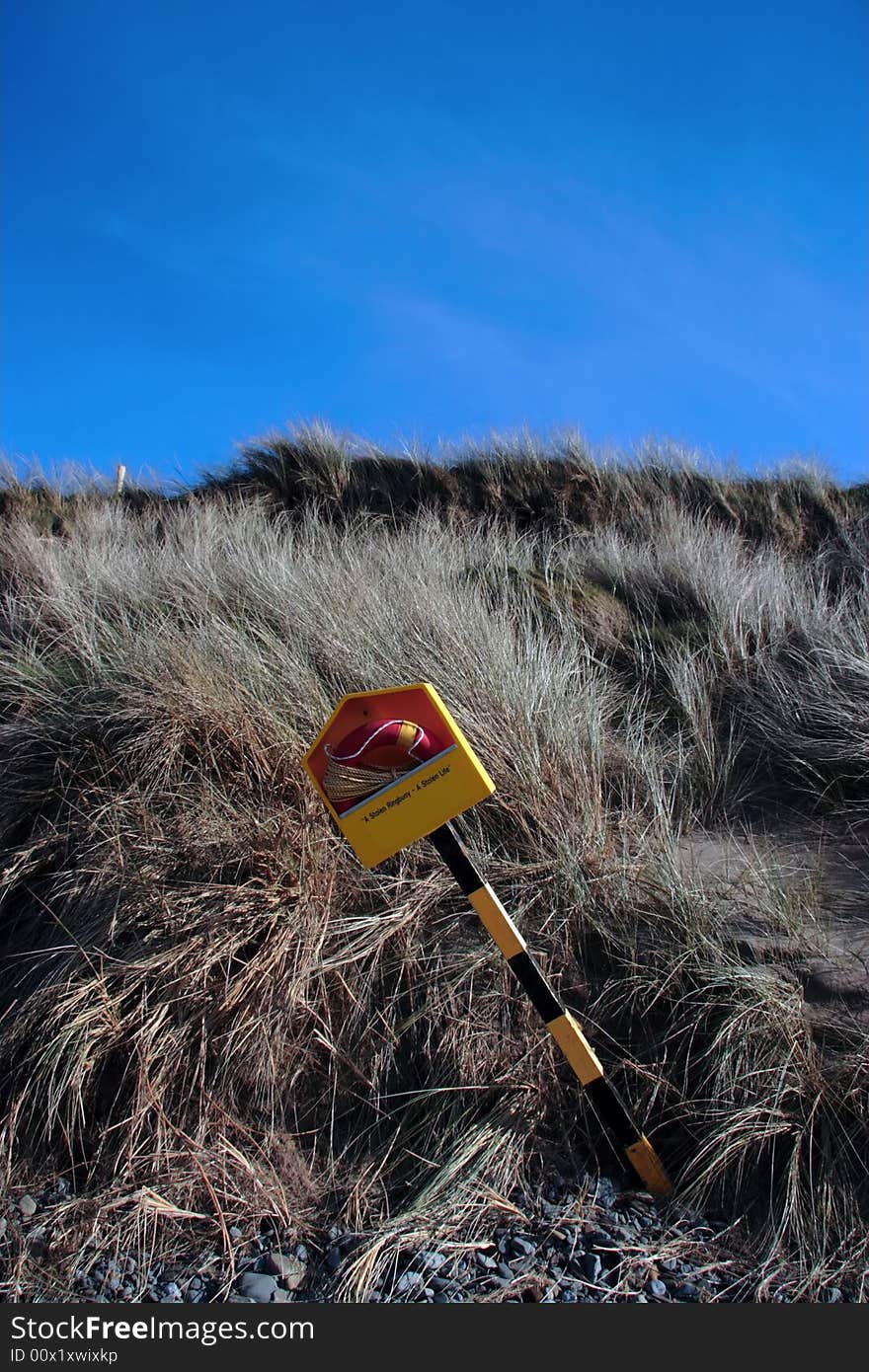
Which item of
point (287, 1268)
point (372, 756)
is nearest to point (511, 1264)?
point (287, 1268)

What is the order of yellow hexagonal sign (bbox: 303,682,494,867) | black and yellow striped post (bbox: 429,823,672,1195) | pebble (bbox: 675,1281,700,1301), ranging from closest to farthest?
1. pebble (bbox: 675,1281,700,1301)
2. yellow hexagonal sign (bbox: 303,682,494,867)
3. black and yellow striped post (bbox: 429,823,672,1195)

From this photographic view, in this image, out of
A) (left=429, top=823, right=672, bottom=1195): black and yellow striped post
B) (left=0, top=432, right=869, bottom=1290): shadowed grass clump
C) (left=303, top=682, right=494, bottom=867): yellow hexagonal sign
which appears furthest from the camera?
(left=0, top=432, right=869, bottom=1290): shadowed grass clump

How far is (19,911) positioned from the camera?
3.62 metres

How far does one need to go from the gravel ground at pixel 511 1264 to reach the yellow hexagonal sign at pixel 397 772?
44.2 inches

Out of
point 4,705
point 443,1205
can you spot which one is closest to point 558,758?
point 443,1205

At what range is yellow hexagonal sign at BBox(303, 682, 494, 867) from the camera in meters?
2.32

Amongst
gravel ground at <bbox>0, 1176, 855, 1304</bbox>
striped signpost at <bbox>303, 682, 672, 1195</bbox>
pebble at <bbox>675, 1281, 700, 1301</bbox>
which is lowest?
pebble at <bbox>675, 1281, 700, 1301</bbox>

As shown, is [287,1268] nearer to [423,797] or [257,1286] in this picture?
[257,1286]

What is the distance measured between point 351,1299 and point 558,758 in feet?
7.03

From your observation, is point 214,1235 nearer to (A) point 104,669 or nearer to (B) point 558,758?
(B) point 558,758

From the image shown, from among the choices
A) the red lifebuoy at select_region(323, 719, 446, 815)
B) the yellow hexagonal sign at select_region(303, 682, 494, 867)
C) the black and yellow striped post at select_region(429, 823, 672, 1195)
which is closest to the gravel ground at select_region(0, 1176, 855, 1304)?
the black and yellow striped post at select_region(429, 823, 672, 1195)

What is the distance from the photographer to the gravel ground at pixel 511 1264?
2254 mm

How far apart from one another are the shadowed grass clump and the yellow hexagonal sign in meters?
0.83

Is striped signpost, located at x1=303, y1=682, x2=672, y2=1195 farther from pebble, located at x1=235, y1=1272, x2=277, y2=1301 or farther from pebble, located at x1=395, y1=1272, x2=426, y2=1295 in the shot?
pebble, located at x1=235, y1=1272, x2=277, y2=1301
